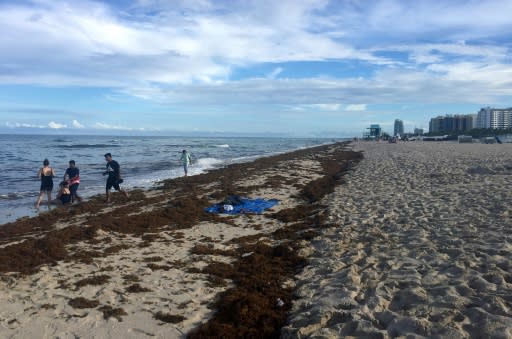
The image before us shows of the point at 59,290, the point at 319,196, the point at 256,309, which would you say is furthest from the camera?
the point at 319,196

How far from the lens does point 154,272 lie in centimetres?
581

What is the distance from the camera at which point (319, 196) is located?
39.2 ft

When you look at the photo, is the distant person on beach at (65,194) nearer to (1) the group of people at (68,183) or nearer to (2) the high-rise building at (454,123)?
(1) the group of people at (68,183)

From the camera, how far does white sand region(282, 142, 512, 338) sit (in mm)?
3734

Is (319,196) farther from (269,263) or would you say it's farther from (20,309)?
(20,309)

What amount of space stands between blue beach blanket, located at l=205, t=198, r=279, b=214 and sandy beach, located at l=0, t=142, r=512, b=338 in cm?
35

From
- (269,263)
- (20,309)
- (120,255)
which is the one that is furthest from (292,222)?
(20,309)

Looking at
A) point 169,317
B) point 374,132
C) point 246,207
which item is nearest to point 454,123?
point 374,132

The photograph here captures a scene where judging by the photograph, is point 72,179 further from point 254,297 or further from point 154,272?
point 254,297

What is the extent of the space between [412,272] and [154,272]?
3.52m

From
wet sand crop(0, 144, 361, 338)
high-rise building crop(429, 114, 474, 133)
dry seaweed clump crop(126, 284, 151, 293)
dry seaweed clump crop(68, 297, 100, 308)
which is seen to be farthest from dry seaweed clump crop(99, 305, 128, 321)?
high-rise building crop(429, 114, 474, 133)

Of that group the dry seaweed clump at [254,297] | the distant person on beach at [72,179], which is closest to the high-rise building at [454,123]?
the distant person on beach at [72,179]

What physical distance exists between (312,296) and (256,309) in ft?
2.35

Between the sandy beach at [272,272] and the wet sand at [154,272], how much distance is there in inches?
0.9
